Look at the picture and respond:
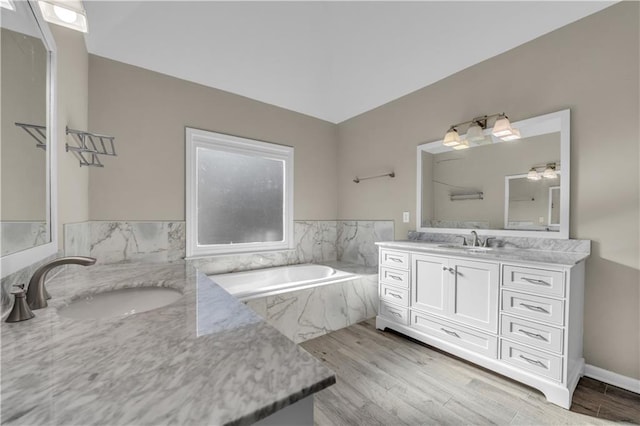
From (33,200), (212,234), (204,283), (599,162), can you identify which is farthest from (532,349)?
(212,234)

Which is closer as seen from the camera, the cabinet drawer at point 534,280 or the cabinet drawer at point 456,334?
the cabinet drawer at point 534,280

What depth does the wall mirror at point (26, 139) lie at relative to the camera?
83cm

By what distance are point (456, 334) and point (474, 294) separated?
0.36 meters

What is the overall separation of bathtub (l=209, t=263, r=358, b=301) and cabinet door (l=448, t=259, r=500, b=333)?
1.04 m

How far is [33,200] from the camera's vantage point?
3.41 ft

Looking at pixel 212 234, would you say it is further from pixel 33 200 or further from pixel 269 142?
pixel 33 200

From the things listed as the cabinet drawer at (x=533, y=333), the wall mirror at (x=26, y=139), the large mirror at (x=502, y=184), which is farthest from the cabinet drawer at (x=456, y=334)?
the wall mirror at (x=26, y=139)

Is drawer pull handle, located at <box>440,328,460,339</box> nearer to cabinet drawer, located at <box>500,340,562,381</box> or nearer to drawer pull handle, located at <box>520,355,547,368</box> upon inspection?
cabinet drawer, located at <box>500,340,562,381</box>

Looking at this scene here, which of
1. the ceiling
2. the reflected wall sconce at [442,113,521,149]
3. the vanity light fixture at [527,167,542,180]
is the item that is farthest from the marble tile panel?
the vanity light fixture at [527,167,542,180]

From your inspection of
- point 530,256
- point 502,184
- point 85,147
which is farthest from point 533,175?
point 85,147

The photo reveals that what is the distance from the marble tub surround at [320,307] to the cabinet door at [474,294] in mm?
968

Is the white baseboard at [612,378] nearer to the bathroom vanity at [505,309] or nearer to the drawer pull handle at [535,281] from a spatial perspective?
the bathroom vanity at [505,309]

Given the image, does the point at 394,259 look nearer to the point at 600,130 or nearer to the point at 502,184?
the point at 502,184

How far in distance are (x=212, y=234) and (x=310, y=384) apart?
2.72 meters
